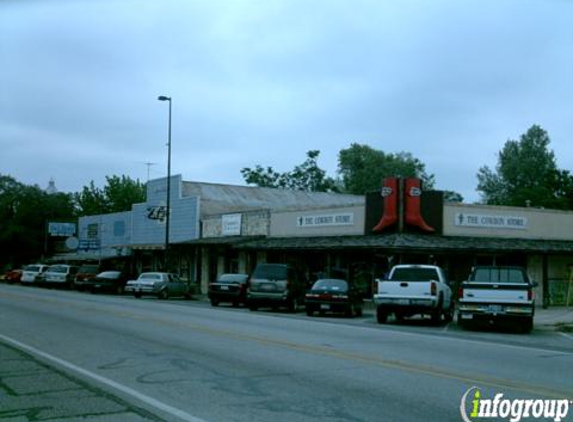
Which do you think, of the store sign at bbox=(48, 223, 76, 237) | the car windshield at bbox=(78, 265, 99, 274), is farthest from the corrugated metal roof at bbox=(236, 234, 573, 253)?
the store sign at bbox=(48, 223, 76, 237)

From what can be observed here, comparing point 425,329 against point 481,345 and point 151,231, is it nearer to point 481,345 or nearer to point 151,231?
point 481,345

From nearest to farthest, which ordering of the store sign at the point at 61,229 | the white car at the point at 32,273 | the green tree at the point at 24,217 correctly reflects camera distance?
the white car at the point at 32,273, the store sign at the point at 61,229, the green tree at the point at 24,217

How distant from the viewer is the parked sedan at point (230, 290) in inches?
1221

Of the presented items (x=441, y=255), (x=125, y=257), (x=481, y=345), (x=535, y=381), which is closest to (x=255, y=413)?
(x=535, y=381)

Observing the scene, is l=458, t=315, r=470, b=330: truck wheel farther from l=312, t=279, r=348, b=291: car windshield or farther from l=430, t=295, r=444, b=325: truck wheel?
l=312, t=279, r=348, b=291: car windshield

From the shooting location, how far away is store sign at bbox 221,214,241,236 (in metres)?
42.2

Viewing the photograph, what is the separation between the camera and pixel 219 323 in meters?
19.7

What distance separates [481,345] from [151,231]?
39268 mm

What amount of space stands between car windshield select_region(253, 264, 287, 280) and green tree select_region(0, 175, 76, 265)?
53.8 meters

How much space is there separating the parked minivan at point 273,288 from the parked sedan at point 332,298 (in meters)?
2.29

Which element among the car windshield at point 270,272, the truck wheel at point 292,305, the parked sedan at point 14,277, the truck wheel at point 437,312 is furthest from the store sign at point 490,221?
the parked sedan at point 14,277

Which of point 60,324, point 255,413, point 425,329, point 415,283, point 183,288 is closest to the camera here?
point 255,413

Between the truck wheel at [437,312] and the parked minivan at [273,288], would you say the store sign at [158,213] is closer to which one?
the parked minivan at [273,288]

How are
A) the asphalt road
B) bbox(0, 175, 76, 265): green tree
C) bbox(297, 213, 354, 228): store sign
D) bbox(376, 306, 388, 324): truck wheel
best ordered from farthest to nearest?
bbox(0, 175, 76, 265): green tree
bbox(297, 213, 354, 228): store sign
bbox(376, 306, 388, 324): truck wheel
the asphalt road
